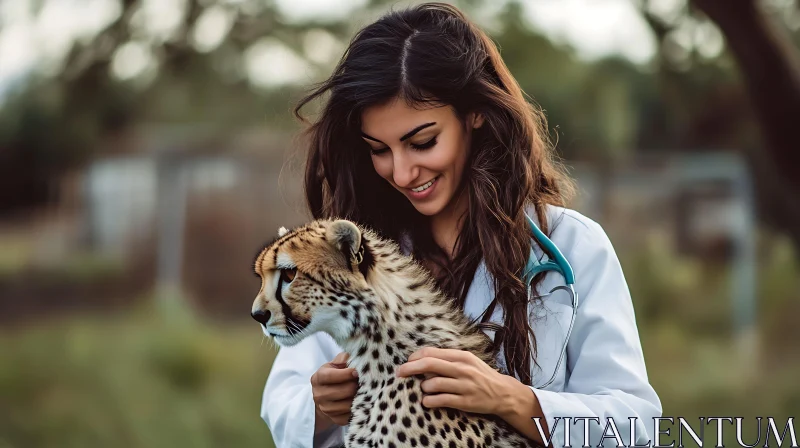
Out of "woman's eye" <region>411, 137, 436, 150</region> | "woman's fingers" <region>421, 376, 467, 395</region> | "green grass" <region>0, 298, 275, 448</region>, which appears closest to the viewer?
"woman's fingers" <region>421, 376, 467, 395</region>

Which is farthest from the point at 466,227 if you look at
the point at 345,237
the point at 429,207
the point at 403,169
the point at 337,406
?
the point at 337,406

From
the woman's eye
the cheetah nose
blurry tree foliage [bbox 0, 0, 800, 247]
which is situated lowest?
the cheetah nose

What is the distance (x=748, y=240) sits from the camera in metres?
6.70

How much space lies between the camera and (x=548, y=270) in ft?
5.29

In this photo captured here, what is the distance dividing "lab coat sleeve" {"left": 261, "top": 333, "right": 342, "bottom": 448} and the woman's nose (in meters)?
0.42

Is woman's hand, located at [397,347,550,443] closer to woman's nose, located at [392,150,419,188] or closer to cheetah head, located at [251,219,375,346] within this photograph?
cheetah head, located at [251,219,375,346]

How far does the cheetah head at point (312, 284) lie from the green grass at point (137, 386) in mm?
3269

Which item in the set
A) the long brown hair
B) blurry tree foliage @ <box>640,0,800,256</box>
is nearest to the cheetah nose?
the long brown hair

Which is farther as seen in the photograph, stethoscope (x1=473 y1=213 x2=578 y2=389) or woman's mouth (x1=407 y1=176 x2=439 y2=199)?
woman's mouth (x1=407 y1=176 x2=439 y2=199)

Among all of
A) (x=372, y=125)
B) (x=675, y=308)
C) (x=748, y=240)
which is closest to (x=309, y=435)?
(x=372, y=125)

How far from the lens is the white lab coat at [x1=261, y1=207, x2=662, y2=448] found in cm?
148

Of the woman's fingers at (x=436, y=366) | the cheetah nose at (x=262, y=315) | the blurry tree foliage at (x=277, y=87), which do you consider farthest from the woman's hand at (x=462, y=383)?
the blurry tree foliage at (x=277, y=87)

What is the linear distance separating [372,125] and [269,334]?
1.45 feet

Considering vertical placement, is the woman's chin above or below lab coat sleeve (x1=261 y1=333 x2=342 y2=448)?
above
